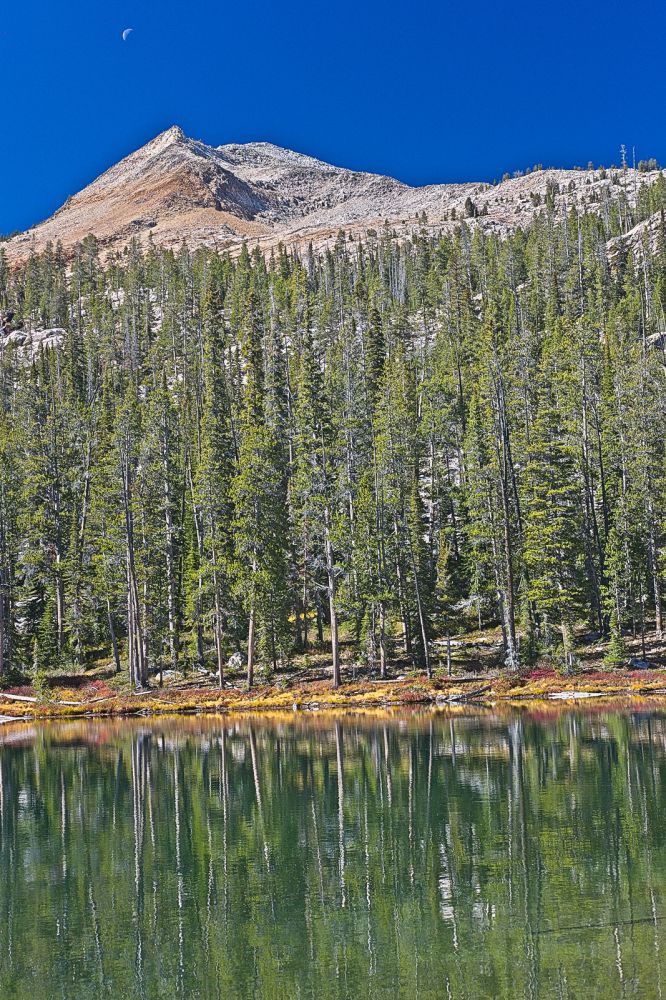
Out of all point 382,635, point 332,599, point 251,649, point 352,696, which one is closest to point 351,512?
point 332,599

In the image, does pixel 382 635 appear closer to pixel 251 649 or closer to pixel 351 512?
pixel 251 649

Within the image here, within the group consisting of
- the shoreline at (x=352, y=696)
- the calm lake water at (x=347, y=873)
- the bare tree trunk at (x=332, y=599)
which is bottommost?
the shoreline at (x=352, y=696)

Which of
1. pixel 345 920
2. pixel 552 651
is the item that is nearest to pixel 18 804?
pixel 345 920

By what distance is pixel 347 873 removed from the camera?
1645cm

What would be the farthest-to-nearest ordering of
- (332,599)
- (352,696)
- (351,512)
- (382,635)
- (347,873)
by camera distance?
(351,512), (382,635), (332,599), (352,696), (347,873)

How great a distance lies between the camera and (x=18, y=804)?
2631 cm

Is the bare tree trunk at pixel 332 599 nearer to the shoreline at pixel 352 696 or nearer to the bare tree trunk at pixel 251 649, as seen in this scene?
the shoreline at pixel 352 696

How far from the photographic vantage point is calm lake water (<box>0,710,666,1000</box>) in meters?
11.7

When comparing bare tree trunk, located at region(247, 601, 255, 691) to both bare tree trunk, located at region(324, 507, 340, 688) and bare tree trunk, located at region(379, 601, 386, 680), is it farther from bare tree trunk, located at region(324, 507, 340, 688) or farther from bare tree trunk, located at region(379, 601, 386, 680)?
bare tree trunk, located at region(379, 601, 386, 680)

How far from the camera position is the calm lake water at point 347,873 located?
38.3 feet

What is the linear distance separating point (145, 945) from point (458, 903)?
16.6 ft

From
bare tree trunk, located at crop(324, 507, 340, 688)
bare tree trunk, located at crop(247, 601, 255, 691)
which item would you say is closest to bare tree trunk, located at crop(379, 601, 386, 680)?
bare tree trunk, located at crop(324, 507, 340, 688)

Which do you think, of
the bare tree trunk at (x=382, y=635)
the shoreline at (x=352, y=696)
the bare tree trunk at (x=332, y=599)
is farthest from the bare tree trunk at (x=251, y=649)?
the bare tree trunk at (x=382, y=635)

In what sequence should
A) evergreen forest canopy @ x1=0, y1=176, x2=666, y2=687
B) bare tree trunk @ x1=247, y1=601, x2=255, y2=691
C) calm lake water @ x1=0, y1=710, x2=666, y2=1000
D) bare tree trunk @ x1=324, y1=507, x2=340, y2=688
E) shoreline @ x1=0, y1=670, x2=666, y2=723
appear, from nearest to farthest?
1. calm lake water @ x1=0, y1=710, x2=666, y2=1000
2. shoreline @ x1=0, y1=670, x2=666, y2=723
3. bare tree trunk @ x1=324, y1=507, x2=340, y2=688
4. bare tree trunk @ x1=247, y1=601, x2=255, y2=691
5. evergreen forest canopy @ x1=0, y1=176, x2=666, y2=687
